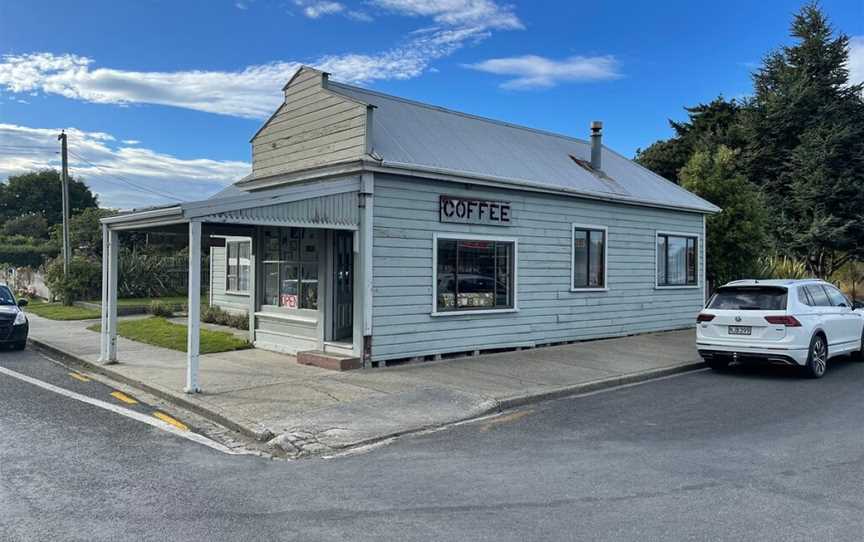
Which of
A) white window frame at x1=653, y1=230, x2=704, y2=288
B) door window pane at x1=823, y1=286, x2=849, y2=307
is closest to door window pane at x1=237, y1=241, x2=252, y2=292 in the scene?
white window frame at x1=653, y1=230, x2=704, y2=288

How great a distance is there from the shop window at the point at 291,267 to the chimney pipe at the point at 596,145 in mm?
8094

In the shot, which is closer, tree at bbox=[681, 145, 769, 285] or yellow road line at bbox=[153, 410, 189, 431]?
yellow road line at bbox=[153, 410, 189, 431]

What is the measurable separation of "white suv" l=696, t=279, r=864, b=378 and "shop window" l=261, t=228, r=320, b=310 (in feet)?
23.2

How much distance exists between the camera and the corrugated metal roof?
1210 cm

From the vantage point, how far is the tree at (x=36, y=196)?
67.9 metres

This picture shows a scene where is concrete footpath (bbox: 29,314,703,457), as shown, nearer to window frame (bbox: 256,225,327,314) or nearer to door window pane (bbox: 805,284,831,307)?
window frame (bbox: 256,225,327,314)

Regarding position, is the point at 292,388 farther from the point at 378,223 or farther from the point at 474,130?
the point at 474,130

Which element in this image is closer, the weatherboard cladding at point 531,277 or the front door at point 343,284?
the weatherboard cladding at point 531,277

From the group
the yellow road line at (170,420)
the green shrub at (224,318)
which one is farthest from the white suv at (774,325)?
the green shrub at (224,318)

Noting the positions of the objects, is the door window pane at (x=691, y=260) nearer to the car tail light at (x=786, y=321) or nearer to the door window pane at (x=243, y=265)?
the car tail light at (x=786, y=321)

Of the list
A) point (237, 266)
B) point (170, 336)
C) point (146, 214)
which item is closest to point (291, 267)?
point (146, 214)

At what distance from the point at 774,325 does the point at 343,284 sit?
7485 millimetres

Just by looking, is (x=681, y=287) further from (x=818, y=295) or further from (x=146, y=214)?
(x=146, y=214)

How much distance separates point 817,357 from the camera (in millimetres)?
10945
